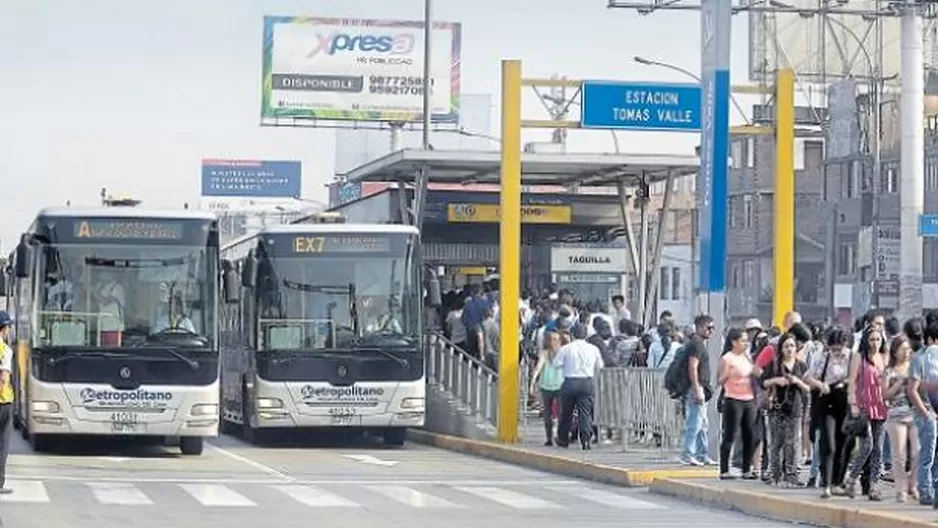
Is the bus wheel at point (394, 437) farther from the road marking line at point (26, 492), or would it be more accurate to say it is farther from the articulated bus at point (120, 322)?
the road marking line at point (26, 492)

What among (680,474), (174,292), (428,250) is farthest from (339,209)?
(680,474)

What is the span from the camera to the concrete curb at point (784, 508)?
16.9 meters

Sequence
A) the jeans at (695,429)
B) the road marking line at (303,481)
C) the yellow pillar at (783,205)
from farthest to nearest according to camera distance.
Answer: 1. the yellow pillar at (783,205)
2. the jeans at (695,429)
3. the road marking line at (303,481)

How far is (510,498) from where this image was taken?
2098 centimetres

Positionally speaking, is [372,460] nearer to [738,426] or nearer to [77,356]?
[77,356]

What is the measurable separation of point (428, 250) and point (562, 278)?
3221 millimetres

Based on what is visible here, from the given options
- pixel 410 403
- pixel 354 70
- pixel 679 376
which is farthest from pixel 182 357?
pixel 354 70

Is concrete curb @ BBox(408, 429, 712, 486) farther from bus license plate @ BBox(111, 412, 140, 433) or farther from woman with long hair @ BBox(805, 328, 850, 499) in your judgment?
bus license plate @ BBox(111, 412, 140, 433)

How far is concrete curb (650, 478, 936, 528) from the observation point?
16922mm

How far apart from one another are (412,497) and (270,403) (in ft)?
28.6

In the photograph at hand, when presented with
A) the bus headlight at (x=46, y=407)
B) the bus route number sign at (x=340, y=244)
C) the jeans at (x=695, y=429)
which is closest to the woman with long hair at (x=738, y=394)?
the jeans at (x=695, y=429)

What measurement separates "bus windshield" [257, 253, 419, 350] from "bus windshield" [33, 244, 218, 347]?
3.12 m

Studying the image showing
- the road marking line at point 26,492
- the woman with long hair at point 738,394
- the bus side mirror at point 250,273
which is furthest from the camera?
the bus side mirror at point 250,273

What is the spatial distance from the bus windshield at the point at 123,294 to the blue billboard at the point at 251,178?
85.3m
